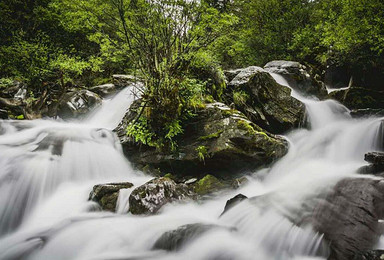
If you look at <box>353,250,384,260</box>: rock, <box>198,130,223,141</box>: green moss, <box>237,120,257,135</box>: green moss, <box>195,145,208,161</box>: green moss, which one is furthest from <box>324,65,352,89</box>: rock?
<box>353,250,384,260</box>: rock

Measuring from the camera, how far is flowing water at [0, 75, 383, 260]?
3.41 meters

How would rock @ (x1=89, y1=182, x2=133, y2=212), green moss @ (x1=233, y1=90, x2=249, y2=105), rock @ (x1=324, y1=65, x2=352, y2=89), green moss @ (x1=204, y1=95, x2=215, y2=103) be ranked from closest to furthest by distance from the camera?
rock @ (x1=89, y1=182, x2=133, y2=212) < green moss @ (x1=204, y1=95, x2=215, y2=103) < green moss @ (x1=233, y1=90, x2=249, y2=105) < rock @ (x1=324, y1=65, x2=352, y2=89)

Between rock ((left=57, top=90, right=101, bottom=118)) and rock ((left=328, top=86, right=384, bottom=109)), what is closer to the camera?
rock ((left=328, top=86, right=384, bottom=109))

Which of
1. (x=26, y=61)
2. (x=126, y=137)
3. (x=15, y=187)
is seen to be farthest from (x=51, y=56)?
(x=15, y=187)

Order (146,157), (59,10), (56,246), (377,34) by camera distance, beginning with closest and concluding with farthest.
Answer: (56,246)
(146,157)
(377,34)
(59,10)

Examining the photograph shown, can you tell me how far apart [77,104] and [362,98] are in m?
11.6

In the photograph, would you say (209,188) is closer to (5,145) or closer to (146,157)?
(146,157)

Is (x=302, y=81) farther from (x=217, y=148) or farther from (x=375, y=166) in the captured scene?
(x=217, y=148)

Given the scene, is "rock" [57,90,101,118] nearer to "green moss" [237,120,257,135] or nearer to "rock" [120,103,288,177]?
"rock" [120,103,288,177]

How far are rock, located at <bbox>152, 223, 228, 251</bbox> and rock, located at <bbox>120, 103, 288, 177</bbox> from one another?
196 cm

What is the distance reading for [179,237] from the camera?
138 inches

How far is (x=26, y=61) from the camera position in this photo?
9.94 metres

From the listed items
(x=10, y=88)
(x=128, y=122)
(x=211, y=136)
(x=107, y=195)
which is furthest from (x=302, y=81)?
(x=10, y=88)

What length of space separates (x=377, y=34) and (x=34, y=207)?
35.5 feet
